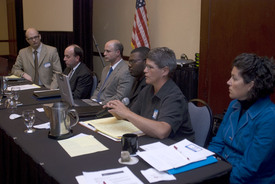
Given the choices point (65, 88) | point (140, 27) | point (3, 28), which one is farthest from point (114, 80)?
point (3, 28)

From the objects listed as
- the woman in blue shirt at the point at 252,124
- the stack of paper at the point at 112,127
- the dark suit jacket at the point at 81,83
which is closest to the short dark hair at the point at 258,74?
the woman in blue shirt at the point at 252,124

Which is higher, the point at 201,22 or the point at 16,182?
the point at 201,22

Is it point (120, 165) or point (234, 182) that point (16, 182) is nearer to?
point (120, 165)

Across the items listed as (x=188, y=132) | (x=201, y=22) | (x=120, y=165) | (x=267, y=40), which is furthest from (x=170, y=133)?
(x=201, y=22)

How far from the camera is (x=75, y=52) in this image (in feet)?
12.8

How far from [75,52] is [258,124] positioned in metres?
2.73

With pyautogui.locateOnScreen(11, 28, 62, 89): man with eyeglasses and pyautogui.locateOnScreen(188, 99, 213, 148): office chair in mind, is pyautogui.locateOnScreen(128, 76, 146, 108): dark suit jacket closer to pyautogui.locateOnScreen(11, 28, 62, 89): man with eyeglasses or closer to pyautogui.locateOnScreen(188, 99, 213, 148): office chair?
pyautogui.locateOnScreen(188, 99, 213, 148): office chair

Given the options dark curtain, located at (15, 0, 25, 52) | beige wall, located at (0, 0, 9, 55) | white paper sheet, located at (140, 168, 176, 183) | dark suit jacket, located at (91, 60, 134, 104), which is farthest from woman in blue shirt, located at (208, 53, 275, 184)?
beige wall, located at (0, 0, 9, 55)

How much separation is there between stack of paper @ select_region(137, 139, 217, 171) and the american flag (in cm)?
365

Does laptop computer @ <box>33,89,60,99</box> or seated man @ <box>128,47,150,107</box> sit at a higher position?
seated man @ <box>128,47,150,107</box>

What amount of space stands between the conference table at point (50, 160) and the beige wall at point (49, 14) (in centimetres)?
438

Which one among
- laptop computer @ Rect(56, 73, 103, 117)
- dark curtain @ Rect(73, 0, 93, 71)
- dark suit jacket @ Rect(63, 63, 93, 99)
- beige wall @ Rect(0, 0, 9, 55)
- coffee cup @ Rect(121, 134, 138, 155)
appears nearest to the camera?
coffee cup @ Rect(121, 134, 138, 155)

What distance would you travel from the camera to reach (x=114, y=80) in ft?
11.4

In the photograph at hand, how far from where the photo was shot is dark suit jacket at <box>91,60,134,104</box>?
3362 mm
